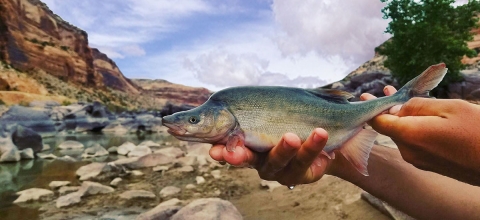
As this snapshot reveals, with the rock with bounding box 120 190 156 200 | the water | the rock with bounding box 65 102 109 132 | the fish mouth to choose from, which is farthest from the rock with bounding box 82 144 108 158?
the rock with bounding box 65 102 109 132

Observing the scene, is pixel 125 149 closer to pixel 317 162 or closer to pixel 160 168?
pixel 160 168

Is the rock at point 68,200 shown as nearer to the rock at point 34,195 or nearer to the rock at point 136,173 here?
the rock at point 34,195

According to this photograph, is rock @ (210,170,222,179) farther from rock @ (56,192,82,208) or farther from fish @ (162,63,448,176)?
fish @ (162,63,448,176)

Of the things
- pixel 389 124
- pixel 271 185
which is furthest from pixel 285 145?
pixel 271 185

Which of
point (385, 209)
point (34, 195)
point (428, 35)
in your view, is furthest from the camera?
point (428, 35)

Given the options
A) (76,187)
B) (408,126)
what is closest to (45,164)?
(76,187)

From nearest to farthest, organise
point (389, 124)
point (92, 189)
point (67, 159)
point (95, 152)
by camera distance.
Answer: point (389, 124) < point (92, 189) < point (67, 159) < point (95, 152)

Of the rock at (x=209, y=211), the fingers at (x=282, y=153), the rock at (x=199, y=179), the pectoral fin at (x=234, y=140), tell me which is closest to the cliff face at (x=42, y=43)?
the rock at (x=199, y=179)
